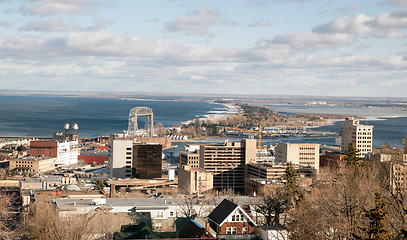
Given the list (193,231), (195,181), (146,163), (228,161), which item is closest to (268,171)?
(195,181)

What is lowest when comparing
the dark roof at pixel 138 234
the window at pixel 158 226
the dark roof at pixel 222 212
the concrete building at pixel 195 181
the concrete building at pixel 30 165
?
the concrete building at pixel 30 165

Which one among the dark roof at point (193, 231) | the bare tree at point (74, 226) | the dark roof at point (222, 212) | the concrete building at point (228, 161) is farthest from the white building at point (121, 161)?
the dark roof at point (193, 231)

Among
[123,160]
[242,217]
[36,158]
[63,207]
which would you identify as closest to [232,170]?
[123,160]

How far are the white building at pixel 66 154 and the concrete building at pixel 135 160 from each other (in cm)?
2097

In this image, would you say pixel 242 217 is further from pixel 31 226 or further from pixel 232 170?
pixel 232 170

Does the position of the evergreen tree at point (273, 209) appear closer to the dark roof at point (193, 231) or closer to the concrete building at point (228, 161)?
the dark roof at point (193, 231)

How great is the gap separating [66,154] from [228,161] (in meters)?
29.9

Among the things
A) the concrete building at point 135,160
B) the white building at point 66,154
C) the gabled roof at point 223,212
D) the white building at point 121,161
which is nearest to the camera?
the gabled roof at point 223,212

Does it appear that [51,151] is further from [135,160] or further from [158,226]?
[158,226]

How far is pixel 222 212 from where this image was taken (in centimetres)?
2197

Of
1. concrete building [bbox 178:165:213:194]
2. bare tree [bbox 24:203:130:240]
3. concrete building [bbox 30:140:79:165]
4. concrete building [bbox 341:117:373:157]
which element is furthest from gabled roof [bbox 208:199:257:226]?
concrete building [bbox 30:140:79:165]

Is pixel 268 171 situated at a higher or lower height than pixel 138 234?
lower

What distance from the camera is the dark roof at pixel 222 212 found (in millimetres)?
21469

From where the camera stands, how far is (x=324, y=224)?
18.2 m
